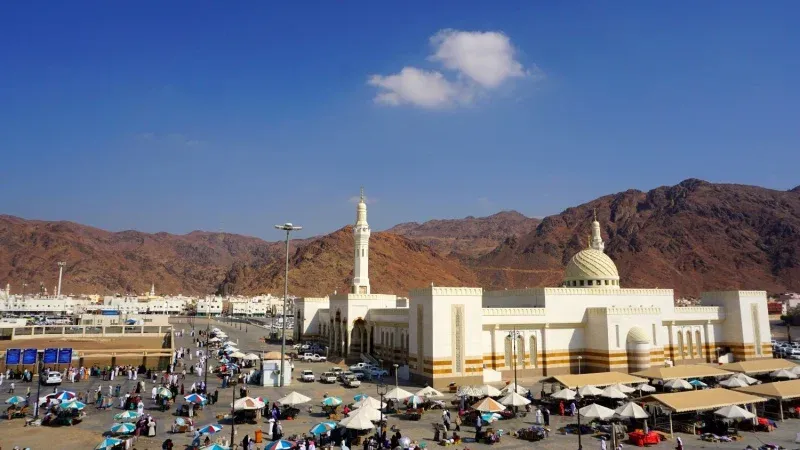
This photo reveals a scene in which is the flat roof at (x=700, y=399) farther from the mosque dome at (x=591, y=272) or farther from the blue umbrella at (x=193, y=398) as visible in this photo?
the blue umbrella at (x=193, y=398)

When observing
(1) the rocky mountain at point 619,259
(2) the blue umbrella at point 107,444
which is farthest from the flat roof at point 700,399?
(1) the rocky mountain at point 619,259

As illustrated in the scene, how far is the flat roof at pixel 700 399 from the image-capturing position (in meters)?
23.3

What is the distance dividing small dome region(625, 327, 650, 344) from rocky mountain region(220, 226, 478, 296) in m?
101

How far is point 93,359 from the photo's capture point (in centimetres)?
4238

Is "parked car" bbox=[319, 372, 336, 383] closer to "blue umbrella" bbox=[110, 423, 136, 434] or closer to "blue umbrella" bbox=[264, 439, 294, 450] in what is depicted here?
"blue umbrella" bbox=[110, 423, 136, 434]

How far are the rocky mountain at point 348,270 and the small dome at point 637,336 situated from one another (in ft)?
332

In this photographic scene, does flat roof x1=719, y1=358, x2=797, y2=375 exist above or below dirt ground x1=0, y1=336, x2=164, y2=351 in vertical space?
below

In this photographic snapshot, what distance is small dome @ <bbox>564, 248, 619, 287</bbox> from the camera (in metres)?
43.8

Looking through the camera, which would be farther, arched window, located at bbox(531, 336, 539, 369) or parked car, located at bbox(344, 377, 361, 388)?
arched window, located at bbox(531, 336, 539, 369)

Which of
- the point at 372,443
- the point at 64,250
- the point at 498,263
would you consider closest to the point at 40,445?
the point at 372,443

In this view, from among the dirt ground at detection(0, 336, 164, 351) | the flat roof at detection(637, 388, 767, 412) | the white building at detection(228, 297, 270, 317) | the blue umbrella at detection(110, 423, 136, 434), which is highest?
the white building at detection(228, 297, 270, 317)

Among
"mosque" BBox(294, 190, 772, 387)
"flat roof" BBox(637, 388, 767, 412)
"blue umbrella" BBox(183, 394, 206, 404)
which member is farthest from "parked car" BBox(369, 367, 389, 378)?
"flat roof" BBox(637, 388, 767, 412)

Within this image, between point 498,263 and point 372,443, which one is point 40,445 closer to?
point 372,443

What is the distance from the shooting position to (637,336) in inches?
1459
